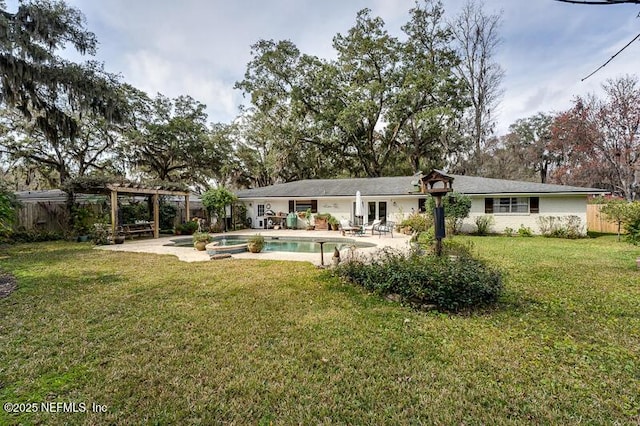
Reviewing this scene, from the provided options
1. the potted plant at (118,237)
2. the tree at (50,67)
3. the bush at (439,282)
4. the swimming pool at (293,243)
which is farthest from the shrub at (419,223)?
the tree at (50,67)

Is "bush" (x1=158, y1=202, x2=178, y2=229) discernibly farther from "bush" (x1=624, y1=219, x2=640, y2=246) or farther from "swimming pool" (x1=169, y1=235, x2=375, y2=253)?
"bush" (x1=624, y1=219, x2=640, y2=246)

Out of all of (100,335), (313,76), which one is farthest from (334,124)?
(100,335)

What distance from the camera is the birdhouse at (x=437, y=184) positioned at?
21.4 ft

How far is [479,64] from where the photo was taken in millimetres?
23562

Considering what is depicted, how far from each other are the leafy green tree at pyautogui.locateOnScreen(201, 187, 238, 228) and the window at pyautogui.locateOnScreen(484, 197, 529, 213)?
14.0 meters

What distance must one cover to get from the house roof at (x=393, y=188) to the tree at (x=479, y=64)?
31.4ft

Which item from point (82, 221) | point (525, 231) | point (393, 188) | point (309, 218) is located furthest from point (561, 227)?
point (82, 221)

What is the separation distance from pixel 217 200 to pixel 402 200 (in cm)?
1047

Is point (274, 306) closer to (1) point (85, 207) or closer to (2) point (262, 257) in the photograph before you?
(2) point (262, 257)

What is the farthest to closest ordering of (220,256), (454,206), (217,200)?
(217,200)
(454,206)
(220,256)

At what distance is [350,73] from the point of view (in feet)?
80.6

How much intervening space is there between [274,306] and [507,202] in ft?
48.3

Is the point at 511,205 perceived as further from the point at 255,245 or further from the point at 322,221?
the point at 255,245

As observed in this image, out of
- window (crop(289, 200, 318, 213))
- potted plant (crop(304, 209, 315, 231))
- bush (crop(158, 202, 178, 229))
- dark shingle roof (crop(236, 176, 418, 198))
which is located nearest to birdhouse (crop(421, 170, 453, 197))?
dark shingle roof (crop(236, 176, 418, 198))
